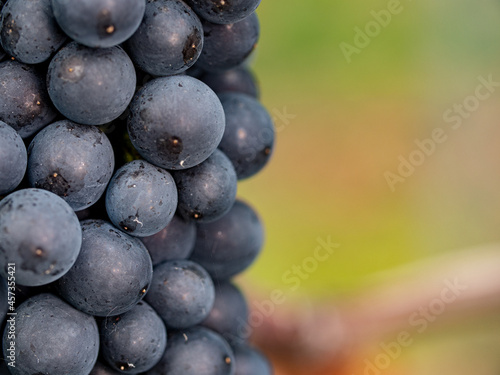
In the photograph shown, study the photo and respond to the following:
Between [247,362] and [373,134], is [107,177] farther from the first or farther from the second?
[373,134]

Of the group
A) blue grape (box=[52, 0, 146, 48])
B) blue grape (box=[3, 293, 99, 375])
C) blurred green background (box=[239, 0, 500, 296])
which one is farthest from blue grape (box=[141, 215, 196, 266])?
blurred green background (box=[239, 0, 500, 296])

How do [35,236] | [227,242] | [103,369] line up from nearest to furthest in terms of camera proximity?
[35,236] < [103,369] < [227,242]

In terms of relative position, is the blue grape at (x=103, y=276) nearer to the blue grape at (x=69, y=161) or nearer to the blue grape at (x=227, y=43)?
the blue grape at (x=69, y=161)

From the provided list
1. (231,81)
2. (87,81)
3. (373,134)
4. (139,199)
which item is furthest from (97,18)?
(373,134)

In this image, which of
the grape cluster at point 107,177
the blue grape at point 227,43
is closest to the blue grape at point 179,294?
the grape cluster at point 107,177

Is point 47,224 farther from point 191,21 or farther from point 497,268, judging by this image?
point 497,268

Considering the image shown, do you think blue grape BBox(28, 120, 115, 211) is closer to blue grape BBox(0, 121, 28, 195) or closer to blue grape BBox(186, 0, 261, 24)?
blue grape BBox(0, 121, 28, 195)
